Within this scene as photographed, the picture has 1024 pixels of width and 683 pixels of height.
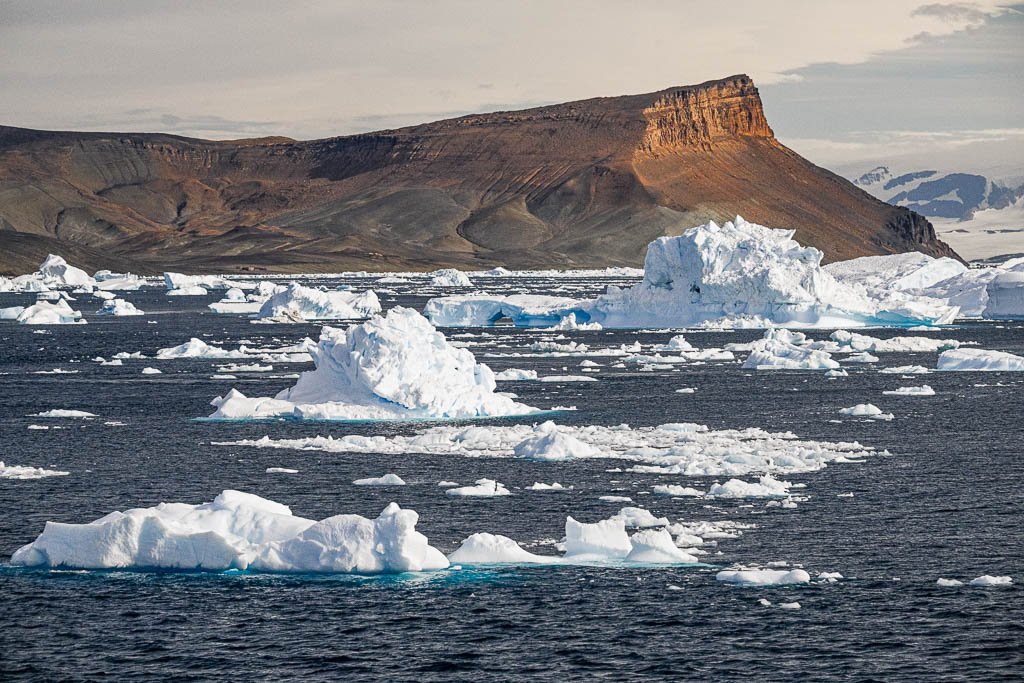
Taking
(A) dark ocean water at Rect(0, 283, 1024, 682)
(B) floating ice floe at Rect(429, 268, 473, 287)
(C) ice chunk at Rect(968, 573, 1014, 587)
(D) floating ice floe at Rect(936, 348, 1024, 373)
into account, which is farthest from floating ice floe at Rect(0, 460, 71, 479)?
(B) floating ice floe at Rect(429, 268, 473, 287)

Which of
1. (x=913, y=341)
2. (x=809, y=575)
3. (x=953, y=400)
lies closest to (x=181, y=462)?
(x=809, y=575)

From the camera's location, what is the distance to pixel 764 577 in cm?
2388

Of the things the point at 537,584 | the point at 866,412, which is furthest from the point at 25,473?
the point at 866,412

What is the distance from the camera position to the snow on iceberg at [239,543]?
2448 centimetres

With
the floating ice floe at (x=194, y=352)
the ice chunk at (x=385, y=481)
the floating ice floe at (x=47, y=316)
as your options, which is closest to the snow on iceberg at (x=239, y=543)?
the ice chunk at (x=385, y=481)

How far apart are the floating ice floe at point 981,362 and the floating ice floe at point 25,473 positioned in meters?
39.8

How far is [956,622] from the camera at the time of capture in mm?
21703

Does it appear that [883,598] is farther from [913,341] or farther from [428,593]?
[913,341]

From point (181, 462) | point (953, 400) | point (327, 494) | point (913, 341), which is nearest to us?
point (327, 494)

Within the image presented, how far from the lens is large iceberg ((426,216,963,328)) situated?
7706 cm

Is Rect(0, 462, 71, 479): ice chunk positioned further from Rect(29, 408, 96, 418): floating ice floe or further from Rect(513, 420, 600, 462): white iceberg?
Rect(513, 420, 600, 462): white iceberg

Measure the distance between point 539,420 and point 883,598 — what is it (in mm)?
22193

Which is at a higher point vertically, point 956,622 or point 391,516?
point 391,516

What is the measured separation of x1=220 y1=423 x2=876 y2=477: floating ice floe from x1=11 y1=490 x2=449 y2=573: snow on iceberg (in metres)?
11.6
